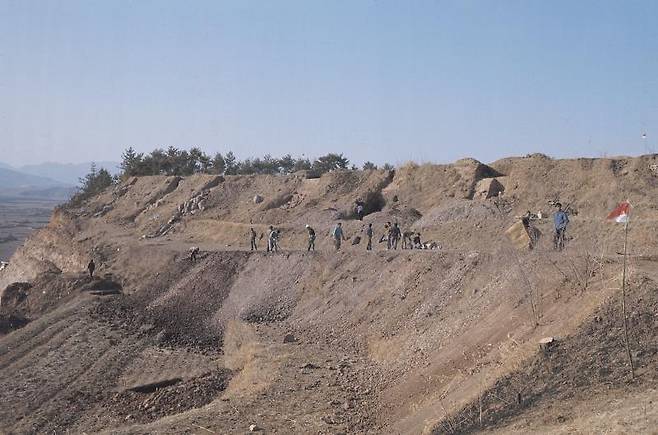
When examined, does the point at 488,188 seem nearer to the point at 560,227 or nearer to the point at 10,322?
the point at 560,227

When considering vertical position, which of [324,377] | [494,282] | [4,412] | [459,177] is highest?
[459,177]

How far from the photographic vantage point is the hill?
10.9 meters

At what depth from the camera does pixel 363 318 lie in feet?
63.2

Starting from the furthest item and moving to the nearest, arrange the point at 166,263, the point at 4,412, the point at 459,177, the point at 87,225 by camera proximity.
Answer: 1. the point at 87,225
2. the point at 459,177
3. the point at 166,263
4. the point at 4,412

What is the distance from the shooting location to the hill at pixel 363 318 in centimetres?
1090

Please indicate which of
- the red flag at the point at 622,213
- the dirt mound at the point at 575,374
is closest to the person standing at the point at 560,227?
the dirt mound at the point at 575,374

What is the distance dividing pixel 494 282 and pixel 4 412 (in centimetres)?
1297

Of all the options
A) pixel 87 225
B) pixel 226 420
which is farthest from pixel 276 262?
pixel 87 225

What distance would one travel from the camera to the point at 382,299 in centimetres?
1970

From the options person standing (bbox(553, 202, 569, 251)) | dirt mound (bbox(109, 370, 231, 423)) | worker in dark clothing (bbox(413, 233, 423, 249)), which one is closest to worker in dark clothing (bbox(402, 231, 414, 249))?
worker in dark clothing (bbox(413, 233, 423, 249))

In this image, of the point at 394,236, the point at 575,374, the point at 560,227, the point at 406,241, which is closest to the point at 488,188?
the point at 406,241

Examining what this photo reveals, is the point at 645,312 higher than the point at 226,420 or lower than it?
higher

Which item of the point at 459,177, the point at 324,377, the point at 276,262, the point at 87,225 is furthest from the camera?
the point at 87,225

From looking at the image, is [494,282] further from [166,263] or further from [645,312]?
[166,263]
